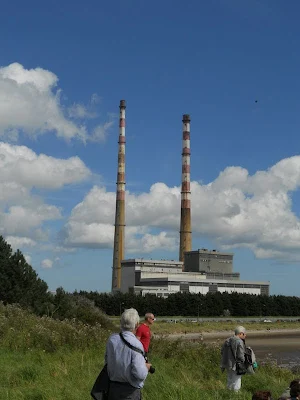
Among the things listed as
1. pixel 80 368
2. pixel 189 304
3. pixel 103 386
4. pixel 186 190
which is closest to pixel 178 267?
pixel 186 190

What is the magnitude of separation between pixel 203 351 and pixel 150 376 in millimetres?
6844

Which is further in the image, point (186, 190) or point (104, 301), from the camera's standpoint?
point (186, 190)

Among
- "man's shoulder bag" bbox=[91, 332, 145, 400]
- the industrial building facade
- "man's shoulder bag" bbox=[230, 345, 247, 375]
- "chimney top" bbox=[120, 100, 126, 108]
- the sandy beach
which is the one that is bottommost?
the sandy beach

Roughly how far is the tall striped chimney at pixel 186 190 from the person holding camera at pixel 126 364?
306ft

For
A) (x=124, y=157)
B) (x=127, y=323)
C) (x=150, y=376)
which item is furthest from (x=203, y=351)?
(x=124, y=157)

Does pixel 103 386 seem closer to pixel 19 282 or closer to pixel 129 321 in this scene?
pixel 129 321

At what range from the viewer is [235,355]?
1181 centimetres

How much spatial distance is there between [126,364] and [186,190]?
9480 cm

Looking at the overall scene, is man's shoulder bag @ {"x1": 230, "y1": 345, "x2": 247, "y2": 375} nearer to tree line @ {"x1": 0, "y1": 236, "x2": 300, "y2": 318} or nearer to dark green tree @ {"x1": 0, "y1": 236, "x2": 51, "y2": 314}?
tree line @ {"x1": 0, "y1": 236, "x2": 300, "y2": 318}

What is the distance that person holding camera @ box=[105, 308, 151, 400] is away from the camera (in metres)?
6.78

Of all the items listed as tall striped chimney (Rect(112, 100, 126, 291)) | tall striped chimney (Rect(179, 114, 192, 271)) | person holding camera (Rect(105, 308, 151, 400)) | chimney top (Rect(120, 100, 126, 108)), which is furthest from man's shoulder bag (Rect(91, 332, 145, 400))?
chimney top (Rect(120, 100, 126, 108))

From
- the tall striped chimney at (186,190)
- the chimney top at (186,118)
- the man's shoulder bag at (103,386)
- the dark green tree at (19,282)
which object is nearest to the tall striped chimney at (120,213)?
the tall striped chimney at (186,190)

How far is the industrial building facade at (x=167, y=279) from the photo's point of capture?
105 meters

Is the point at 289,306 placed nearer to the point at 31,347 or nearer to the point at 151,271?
the point at 151,271
